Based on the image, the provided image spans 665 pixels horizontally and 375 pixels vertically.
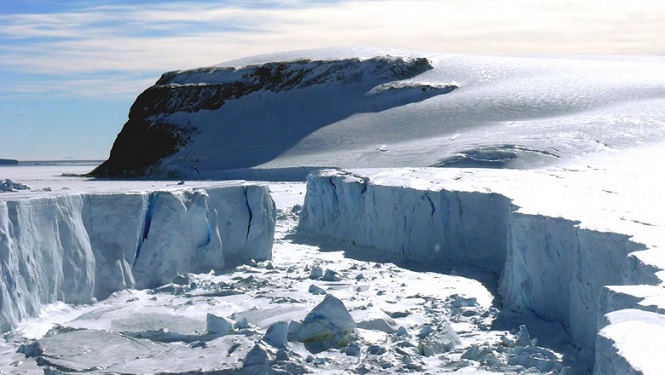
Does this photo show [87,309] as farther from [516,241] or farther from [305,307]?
[516,241]

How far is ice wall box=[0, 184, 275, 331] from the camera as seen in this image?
7.75 meters

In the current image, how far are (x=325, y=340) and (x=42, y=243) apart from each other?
9.33 ft

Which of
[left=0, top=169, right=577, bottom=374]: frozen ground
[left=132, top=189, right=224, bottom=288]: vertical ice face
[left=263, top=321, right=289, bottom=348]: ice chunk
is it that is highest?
[left=132, top=189, right=224, bottom=288]: vertical ice face

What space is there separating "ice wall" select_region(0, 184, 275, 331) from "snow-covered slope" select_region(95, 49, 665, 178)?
14234 mm

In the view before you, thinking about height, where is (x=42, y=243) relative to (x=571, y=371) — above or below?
above

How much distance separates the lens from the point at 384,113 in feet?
125

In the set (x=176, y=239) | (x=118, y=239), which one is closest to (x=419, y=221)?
(x=176, y=239)

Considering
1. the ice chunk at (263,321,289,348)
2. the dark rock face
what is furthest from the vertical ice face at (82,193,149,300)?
the dark rock face

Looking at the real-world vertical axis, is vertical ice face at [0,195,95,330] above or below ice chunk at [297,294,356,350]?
above

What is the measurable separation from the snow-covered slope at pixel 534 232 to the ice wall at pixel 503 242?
0.04ft

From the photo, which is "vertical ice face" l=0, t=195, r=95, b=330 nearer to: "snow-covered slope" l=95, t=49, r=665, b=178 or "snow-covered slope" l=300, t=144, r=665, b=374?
"snow-covered slope" l=300, t=144, r=665, b=374

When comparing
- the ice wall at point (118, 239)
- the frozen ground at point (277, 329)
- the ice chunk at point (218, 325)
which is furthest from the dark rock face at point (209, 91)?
the ice chunk at point (218, 325)

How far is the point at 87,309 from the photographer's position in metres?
8.51

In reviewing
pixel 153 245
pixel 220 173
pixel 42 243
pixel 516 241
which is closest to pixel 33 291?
pixel 42 243
